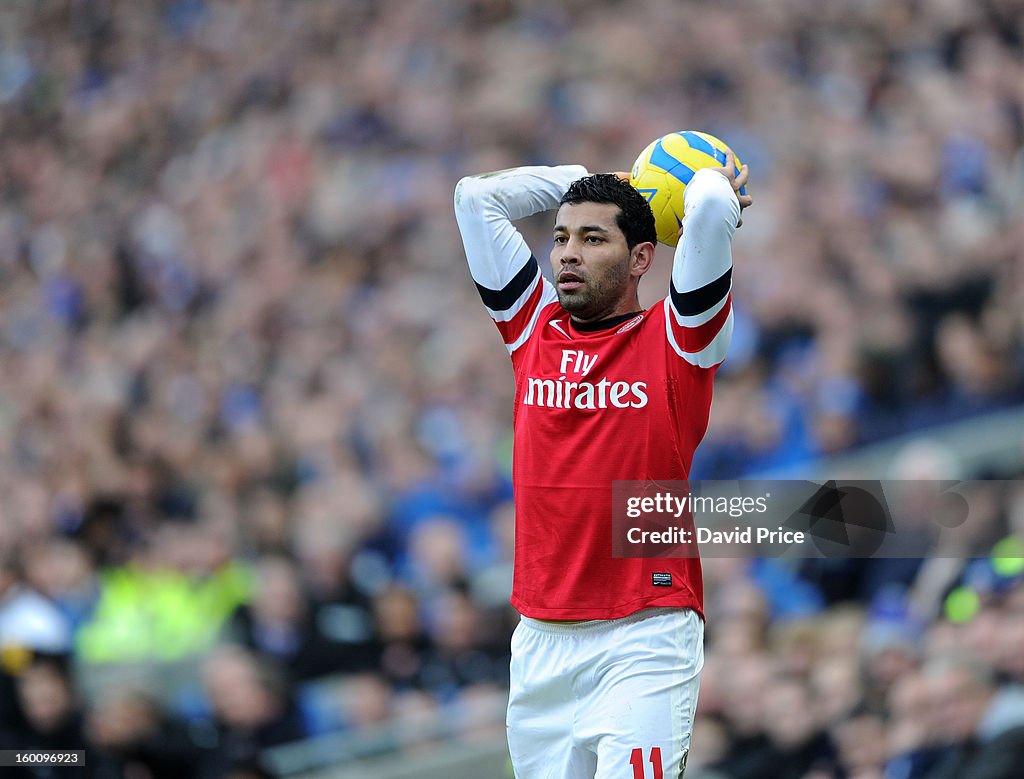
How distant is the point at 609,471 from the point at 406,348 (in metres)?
6.17

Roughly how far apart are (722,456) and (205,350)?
4860mm

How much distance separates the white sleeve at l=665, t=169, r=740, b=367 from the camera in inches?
147

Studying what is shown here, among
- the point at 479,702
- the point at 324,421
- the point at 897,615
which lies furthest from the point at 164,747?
the point at 897,615

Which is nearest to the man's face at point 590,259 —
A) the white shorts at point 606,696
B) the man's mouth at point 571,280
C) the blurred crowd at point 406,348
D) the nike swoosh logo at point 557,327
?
the man's mouth at point 571,280

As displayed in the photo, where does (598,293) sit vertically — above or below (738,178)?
below

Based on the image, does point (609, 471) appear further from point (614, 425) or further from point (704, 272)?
point (704, 272)

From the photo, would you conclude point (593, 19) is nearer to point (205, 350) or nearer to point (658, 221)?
point (205, 350)

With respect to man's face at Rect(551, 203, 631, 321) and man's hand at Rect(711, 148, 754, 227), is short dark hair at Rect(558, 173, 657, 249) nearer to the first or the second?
man's face at Rect(551, 203, 631, 321)

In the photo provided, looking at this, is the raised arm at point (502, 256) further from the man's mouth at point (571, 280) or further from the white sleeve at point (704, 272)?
the white sleeve at point (704, 272)

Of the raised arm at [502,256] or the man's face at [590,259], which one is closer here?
the man's face at [590,259]

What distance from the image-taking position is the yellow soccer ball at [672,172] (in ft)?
13.9

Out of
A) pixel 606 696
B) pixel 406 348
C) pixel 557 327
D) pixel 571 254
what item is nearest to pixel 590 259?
pixel 571 254

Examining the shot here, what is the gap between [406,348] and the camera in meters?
9.97

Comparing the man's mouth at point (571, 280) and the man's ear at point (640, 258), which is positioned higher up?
the man's ear at point (640, 258)
